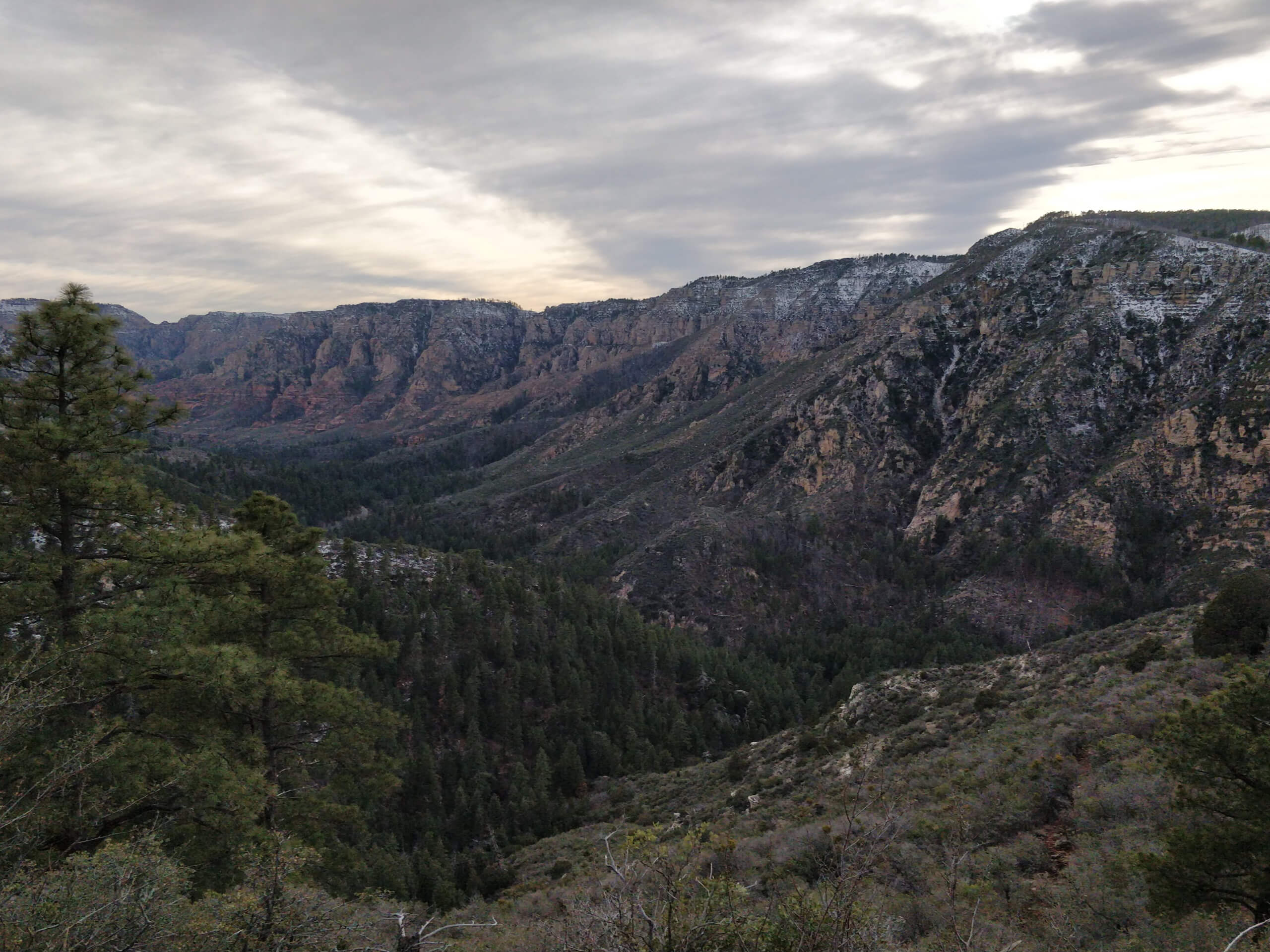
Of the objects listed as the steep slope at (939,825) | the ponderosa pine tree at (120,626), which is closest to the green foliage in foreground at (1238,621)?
the steep slope at (939,825)

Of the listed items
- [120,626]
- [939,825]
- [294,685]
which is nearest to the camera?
[120,626]

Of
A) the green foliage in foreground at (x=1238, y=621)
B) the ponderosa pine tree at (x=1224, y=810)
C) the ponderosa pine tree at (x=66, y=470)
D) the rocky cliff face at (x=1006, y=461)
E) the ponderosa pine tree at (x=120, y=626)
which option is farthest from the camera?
the rocky cliff face at (x=1006, y=461)

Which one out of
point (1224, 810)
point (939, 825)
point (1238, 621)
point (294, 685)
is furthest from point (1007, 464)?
point (294, 685)

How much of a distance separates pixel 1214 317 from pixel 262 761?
444 feet

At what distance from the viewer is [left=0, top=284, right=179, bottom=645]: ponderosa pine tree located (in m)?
12.3

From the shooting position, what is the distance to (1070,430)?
104312mm

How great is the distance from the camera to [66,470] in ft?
41.3

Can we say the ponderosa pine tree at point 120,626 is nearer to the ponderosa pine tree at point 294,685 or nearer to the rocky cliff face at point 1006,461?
the ponderosa pine tree at point 294,685

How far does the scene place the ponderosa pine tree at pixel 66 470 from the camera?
40.4ft

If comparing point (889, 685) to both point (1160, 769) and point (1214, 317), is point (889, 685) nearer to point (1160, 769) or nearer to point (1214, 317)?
point (1160, 769)

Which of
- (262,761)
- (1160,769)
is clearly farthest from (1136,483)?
(262,761)

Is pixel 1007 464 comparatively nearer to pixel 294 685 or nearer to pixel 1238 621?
pixel 1238 621

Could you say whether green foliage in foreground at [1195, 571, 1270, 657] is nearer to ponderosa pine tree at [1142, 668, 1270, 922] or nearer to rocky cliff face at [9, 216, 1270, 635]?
ponderosa pine tree at [1142, 668, 1270, 922]

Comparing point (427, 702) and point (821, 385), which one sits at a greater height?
point (821, 385)
